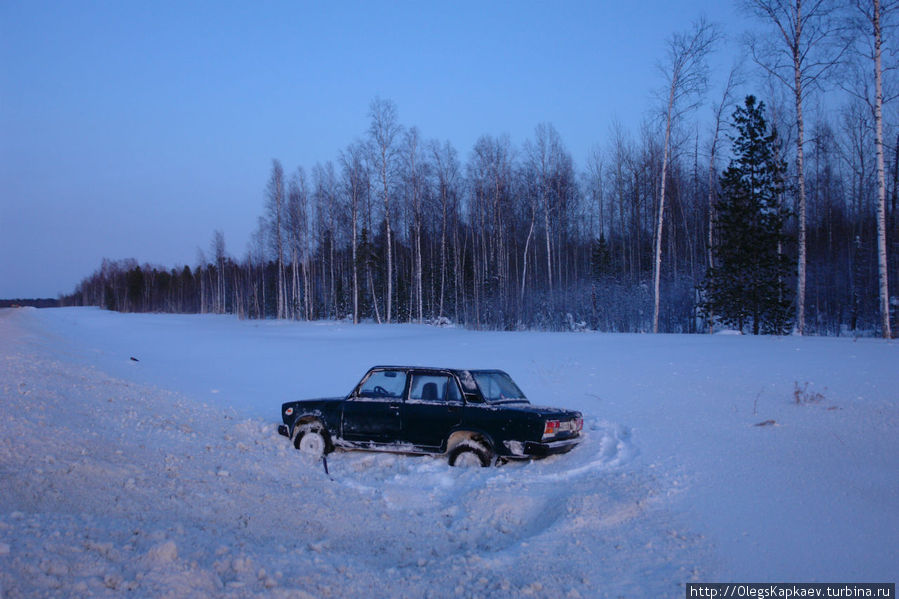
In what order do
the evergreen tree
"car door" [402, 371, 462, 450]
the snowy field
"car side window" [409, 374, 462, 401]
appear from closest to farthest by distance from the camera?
the snowy field < "car door" [402, 371, 462, 450] < "car side window" [409, 374, 462, 401] < the evergreen tree

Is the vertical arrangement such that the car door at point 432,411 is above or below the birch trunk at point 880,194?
below

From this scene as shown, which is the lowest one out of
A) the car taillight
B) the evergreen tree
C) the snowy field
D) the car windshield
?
the snowy field

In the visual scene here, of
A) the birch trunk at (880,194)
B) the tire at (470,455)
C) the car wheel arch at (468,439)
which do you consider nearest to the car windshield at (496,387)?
the car wheel arch at (468,439)

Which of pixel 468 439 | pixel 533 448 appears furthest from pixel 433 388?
pixel 533 448

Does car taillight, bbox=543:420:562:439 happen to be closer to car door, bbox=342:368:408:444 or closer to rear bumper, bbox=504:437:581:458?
rear bumper, bbox=504:437:581:458

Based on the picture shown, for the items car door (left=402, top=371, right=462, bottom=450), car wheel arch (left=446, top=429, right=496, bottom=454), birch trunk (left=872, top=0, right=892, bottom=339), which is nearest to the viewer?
car wheel arch (left=446, top=429, right=496, bottom=454)

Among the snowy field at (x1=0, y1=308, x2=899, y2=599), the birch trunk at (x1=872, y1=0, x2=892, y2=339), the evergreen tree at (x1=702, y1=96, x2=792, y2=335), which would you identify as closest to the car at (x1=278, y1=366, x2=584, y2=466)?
the snowy field at (x1=0, y1=308, x2=899, y2=599)

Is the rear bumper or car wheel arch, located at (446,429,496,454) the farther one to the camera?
car wheel arch, located at (446,429,496,454)

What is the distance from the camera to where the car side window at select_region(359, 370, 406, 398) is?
28.6 feet

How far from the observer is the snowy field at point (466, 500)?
4.38 meters

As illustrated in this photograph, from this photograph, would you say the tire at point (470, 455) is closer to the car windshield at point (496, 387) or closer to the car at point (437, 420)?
the car at point (437, 420)

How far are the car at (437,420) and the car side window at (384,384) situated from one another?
15 mm

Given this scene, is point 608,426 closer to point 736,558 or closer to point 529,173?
point 736,558

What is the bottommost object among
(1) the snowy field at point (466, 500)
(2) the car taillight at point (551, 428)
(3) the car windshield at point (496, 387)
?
(1) the snowy field at point (466, 500)
